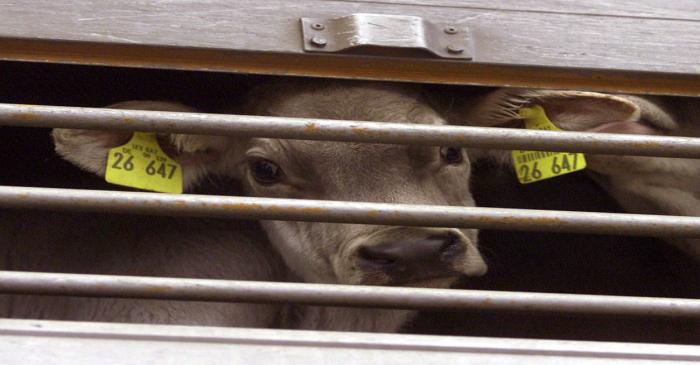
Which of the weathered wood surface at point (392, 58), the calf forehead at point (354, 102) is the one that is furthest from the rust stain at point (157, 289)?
the calf forehead at point (354, 102)

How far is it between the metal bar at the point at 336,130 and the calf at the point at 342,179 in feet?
2.53

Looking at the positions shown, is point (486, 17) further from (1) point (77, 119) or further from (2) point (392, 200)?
(1) point (77, 119)

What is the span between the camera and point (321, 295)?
1.75 metres

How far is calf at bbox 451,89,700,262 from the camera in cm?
292

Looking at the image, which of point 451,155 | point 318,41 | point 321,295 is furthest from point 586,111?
point 321,295

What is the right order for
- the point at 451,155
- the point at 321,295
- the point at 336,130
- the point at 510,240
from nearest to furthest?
the point at 321,295
the point at 336,130
the point at 451,155
the point at 510,240

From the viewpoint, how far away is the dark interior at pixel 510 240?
3.35 metres

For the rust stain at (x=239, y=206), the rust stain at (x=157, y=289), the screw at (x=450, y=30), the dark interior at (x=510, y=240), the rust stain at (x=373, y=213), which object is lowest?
the dark interior at (x=510, y=240)

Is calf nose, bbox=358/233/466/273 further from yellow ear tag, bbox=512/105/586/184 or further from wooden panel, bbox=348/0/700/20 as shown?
wooden panel, bbox=348/0/700/20

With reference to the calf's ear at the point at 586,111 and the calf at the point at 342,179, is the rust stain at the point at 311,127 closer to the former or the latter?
the calf at the point at 342,179

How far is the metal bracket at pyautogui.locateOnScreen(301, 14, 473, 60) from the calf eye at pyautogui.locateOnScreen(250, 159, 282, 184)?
819 mm

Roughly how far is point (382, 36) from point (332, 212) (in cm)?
64

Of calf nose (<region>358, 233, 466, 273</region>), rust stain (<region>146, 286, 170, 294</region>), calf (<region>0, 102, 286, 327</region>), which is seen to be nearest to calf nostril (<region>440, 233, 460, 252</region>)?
calf nose (<region>358, 233, 466, 273</region>)

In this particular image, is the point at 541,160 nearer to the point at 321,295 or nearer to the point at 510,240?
the point at 510,240
